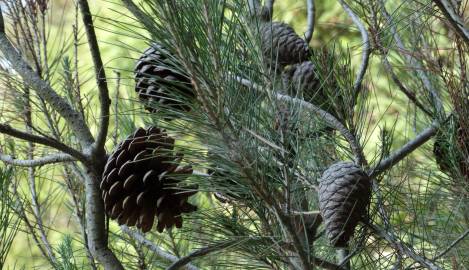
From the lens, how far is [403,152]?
0.74 meters

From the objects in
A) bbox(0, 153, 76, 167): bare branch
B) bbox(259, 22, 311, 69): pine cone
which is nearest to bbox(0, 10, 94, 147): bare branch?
bbox(0, 153, 76, 167): bare branch

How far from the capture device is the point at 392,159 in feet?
2.36

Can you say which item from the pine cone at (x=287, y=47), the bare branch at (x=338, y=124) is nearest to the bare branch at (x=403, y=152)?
the bare branch at (x=338, y=124)

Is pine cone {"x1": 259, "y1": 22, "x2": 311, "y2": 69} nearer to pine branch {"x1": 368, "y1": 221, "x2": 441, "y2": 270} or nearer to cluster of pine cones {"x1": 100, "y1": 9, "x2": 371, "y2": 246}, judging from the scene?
cluster of pine cones {"x1": 100, "y1": 9, "x2": 371, "y2": 246}

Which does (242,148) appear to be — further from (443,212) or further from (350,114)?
(443,212)

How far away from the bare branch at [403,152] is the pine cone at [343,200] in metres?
0.10

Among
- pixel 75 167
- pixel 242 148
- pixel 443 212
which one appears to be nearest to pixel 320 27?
pixel 443 212

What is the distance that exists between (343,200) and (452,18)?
0.15m

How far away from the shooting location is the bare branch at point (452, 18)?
503 mm

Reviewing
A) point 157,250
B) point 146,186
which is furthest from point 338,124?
point 157,250

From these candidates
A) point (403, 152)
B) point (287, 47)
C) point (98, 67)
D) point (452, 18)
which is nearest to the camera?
point (452, 18)

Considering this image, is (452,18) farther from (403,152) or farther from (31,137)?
(31,137)

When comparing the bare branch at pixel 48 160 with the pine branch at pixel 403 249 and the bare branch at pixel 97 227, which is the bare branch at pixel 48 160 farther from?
the pine branch at pixel 403 249

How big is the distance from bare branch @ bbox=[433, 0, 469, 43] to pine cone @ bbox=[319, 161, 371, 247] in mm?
128
